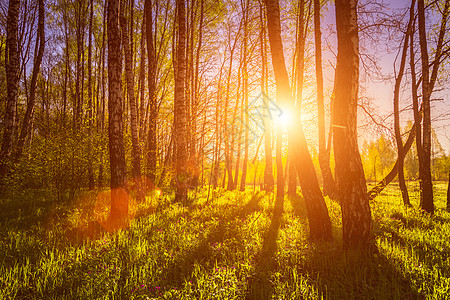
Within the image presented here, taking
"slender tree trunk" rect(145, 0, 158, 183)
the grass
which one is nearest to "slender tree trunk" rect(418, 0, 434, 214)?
the grass

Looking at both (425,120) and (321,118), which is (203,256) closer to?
(321,118)

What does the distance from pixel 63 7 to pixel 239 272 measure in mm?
22191

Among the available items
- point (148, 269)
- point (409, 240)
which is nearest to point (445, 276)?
point (409, 240)

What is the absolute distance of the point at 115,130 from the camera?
17.0ft

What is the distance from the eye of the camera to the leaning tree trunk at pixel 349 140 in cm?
351

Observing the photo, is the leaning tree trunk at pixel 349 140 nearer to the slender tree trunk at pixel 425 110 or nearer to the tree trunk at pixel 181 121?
the tree trunk at pixel 181 121

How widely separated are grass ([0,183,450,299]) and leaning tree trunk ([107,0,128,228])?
0.58m

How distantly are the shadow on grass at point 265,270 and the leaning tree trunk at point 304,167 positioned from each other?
91 centimetres

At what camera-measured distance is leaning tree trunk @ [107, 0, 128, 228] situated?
16.8ft

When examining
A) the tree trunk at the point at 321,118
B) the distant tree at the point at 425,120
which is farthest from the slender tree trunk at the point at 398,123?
the tree trunk at the point at 321,118

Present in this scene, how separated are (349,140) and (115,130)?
5.31m

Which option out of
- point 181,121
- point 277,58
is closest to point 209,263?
point 277,58

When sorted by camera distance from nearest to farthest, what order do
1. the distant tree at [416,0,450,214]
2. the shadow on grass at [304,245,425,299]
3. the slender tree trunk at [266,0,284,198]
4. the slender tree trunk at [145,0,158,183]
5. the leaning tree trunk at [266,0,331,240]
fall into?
1. the shadow on grass at [304,245,425,299]
2. the leaning tree trunk at [266,0,331,240]
3. the slender tree trunk at [266,0,284,198]
4. the distant tree at [416,0,450,214]
5. the slender tree trunk at [145,0,158,183]

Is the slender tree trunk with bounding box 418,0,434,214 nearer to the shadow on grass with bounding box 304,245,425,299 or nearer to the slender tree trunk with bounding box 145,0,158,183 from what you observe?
the shadow on grass with bounding box 304,245,425,299
